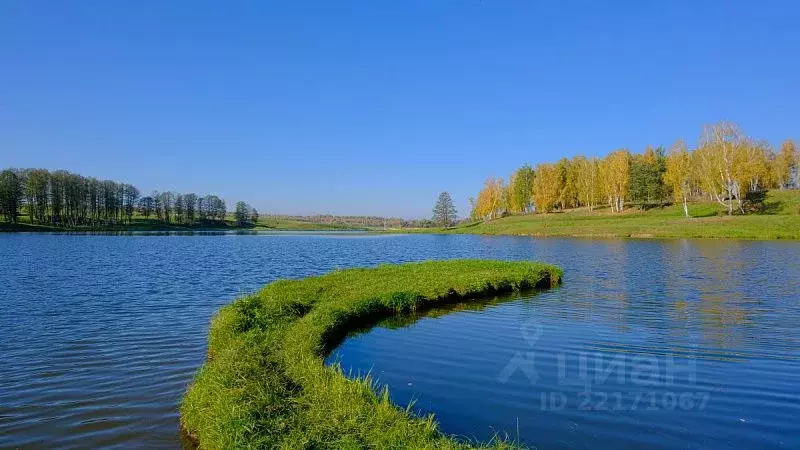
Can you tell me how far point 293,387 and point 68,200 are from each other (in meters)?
150

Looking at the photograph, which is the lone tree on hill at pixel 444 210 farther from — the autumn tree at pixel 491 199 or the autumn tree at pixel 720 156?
the autumn tree at pixel 720 156

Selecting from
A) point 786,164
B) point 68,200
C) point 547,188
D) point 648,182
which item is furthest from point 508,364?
point 68,200

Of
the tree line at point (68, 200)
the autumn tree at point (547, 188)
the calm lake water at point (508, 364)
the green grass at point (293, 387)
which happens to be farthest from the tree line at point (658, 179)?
Result: the tree line at point (68, 200)

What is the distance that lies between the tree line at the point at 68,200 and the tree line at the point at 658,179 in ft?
373

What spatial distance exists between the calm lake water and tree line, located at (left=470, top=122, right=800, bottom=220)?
62.4 metres

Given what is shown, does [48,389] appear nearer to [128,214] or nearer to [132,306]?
[132,306]

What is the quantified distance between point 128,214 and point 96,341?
545 ft

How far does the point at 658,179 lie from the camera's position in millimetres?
101250

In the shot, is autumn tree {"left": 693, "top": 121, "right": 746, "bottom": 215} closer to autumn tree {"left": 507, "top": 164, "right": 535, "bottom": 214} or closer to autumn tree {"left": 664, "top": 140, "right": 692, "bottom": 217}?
autumn tree {"left": 664, "top": 140, "right": 692, "bottom": 217}

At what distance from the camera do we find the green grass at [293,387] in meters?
7.16

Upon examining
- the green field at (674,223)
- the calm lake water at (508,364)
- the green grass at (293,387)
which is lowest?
the calm lake water at (508,364)

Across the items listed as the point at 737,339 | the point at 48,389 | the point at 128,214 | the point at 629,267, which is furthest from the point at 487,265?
the point at 128,214

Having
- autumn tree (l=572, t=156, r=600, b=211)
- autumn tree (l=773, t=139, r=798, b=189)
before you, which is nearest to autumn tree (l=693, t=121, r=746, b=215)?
autumn tree (l=572, t=156, r=600, b=211)

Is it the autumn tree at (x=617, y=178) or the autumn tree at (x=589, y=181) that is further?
the autumn tree at (x=589, y=181)
